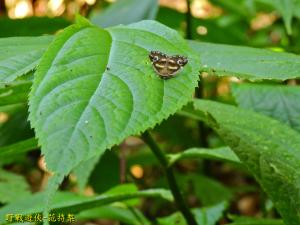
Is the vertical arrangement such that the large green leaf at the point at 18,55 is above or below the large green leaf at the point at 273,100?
above

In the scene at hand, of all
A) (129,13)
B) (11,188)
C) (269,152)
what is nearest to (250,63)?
(269,152)

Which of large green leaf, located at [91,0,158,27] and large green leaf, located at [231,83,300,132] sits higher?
large green leaf, located at [231,83,300,132]

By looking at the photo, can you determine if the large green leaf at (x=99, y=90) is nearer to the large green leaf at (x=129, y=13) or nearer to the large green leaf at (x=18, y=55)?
the large green leaf at (x=18, y=55)

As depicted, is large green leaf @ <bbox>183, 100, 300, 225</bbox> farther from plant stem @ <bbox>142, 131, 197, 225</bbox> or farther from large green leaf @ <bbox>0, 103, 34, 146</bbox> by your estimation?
large green leaf @ <bbox>0, 103, 34, 146</bbox>

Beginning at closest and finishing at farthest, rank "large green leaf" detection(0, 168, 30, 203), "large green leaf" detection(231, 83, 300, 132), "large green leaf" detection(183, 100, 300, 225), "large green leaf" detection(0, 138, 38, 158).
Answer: "large green leaf" detection(183, 100, 300, 225)
"large green leaf" detection(0, 138, 38, 158)
"large green leaf" detection(231, 83, 300, 132)
"large green leaf" detection(0, 168, 30, 203)

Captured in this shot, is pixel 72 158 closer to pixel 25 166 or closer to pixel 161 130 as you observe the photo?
pixel 161 130

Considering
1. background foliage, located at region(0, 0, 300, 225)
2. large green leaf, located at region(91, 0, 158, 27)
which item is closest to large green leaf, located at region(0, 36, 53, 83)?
background foliage, located at region(0, 0, 300, 225)

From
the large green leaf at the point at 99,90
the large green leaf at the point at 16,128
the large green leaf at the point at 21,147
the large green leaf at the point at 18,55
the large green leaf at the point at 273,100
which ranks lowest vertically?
the large green leaf at the point at 16,128

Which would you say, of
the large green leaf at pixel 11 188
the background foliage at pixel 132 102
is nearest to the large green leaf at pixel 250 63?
the background foliage at pixel 132 102
